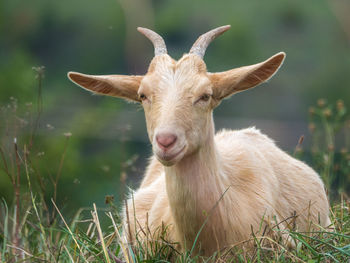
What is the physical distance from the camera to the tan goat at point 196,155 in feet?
Answer: 15.3

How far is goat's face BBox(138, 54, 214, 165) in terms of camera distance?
4434 mm

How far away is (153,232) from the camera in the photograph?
17.5 ft

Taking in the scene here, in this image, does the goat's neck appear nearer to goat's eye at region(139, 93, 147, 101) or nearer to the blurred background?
goat's eye at region(139, 93, 147, 101)

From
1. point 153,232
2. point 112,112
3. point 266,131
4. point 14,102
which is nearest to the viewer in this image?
point 153,232

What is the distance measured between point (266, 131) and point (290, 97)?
817 cm

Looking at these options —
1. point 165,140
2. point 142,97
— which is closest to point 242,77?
point 142,97

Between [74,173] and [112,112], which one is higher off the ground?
[112,112]

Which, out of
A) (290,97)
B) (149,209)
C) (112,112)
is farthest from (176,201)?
(290,97)

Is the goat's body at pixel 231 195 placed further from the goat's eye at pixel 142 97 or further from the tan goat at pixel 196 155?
the goat's eye at pixel 142 97

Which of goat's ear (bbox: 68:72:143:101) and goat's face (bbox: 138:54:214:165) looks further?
goat's ear (bbox: 68:72:143:101)

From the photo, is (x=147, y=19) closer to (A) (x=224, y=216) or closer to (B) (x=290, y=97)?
(B) (x=290, y=97)

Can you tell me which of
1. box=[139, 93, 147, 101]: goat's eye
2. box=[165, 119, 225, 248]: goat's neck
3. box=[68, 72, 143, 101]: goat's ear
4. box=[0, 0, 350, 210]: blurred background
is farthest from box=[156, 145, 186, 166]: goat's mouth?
box=[0, 0, 350, 210]: blurred background

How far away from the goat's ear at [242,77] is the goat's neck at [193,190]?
0.33 meters

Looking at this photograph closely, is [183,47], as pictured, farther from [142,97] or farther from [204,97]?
[204,97]
